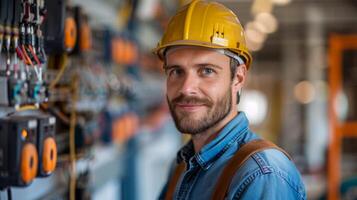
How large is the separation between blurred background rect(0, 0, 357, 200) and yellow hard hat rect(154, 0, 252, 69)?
61 cm

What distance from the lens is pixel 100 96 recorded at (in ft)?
16.2

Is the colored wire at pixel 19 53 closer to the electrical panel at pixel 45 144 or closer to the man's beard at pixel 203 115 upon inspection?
the electrical panel at pixel 45 144

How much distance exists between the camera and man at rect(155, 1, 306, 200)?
2539 millimetres

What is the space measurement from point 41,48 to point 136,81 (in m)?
4.56

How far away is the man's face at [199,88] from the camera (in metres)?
2.65

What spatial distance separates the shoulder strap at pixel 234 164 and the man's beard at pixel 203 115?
0.68 ft

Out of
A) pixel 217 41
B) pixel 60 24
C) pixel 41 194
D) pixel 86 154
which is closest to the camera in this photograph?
pixel 217 41

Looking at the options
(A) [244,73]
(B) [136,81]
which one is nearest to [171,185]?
(A) [244,73]

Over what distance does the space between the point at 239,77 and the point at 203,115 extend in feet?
0.93

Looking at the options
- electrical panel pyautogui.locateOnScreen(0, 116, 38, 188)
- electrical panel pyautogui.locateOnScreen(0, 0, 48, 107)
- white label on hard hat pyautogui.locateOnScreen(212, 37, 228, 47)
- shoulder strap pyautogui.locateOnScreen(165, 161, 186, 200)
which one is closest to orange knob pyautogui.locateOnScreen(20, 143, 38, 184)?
electrical panel pyautogui.locateOnScreen(0, 116, 38, 188)

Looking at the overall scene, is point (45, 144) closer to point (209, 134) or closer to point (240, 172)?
point (209, 134)

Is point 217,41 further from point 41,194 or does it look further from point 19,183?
point 41,194

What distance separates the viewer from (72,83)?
4117 millimetres

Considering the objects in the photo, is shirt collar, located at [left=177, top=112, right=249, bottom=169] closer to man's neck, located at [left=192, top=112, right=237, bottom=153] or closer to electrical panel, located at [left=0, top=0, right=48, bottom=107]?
man's neck, located at [left=192, top=112, right=237, bottom=153]
